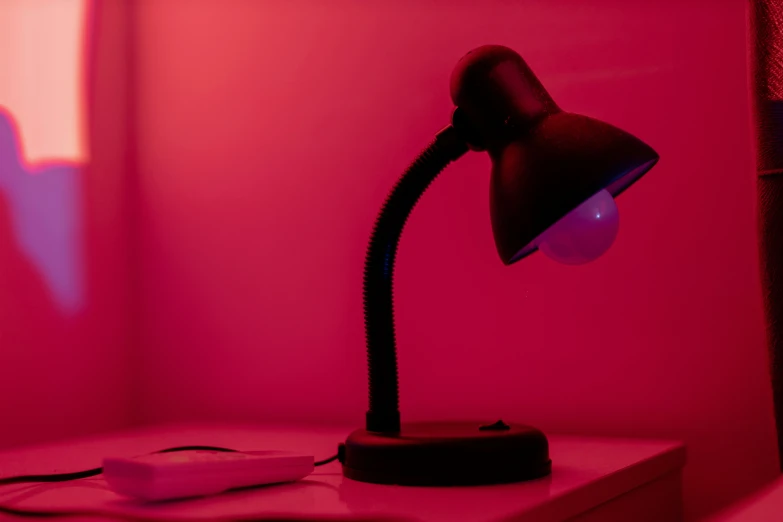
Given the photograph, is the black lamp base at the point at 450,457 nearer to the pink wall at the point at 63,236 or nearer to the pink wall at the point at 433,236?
the pink wall at the point at 433,236

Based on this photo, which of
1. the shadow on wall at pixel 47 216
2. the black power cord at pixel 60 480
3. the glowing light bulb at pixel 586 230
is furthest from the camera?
the shadow on wall at pixel 47 216

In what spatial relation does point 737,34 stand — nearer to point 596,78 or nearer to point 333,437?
point 596,78

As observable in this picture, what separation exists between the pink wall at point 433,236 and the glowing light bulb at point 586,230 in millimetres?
367

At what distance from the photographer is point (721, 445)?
3.30ft

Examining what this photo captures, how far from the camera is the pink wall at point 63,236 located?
1217mm

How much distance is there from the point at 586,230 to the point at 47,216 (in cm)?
91

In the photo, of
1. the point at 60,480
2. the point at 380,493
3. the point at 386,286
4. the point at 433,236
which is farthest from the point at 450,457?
the point at 433,236

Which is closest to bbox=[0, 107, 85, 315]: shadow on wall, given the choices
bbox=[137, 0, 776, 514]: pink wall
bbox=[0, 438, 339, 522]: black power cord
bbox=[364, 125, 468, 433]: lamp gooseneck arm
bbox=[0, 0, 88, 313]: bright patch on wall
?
bbox=[0, 0, 88, 313]: bright patch on wall

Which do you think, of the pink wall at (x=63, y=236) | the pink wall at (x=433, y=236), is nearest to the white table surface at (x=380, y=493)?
the pink wall at (x=433, y=236)

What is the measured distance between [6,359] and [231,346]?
333 mm

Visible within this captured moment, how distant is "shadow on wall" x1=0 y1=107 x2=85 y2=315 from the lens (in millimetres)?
1216

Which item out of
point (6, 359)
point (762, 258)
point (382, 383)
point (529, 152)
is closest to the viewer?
point (529, 152)

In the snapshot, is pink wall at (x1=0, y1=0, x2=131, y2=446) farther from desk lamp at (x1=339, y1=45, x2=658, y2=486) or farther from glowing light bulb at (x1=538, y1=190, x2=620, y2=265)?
glowing light bulb at (x1=538, y1=190, x2=620, y2=265)

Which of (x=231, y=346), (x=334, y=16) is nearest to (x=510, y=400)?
(x=231, y=346)
